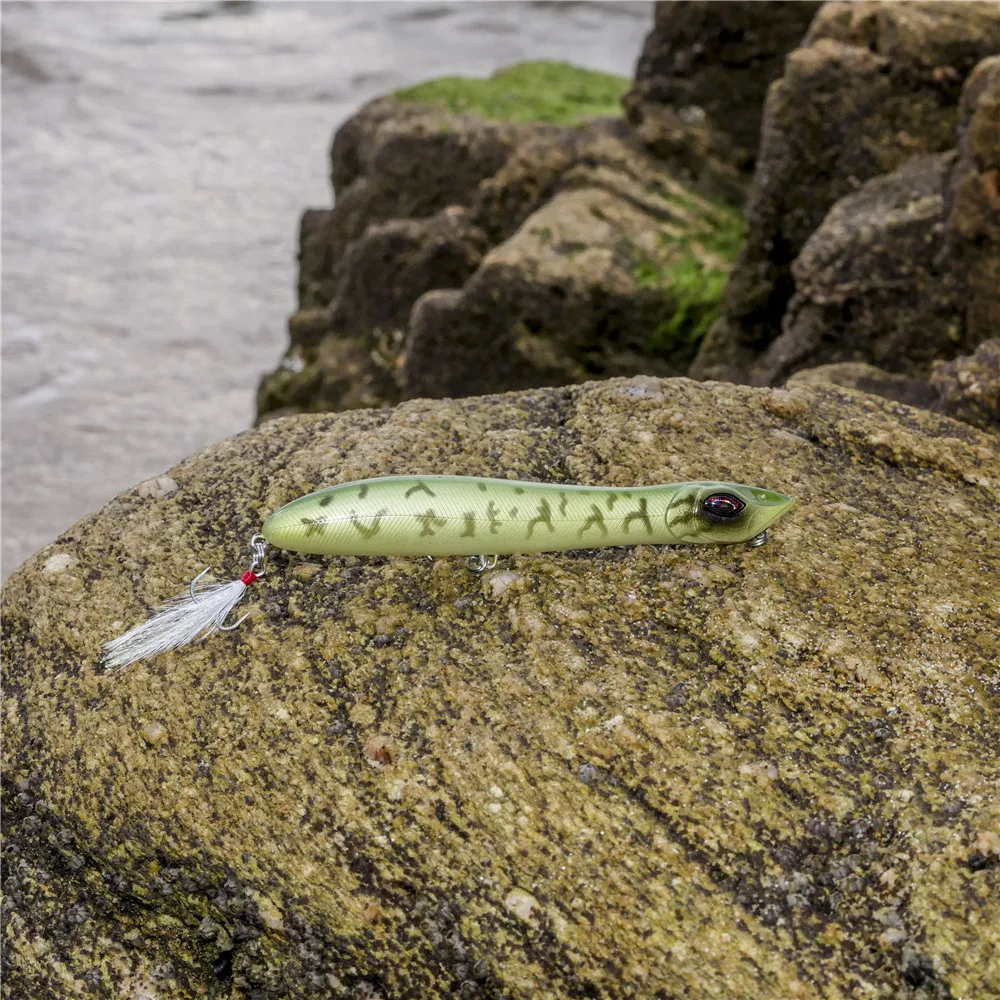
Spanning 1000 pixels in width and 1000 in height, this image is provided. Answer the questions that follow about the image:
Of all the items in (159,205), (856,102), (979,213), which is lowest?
(159,205)

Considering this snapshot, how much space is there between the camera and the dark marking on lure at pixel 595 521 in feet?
9.57

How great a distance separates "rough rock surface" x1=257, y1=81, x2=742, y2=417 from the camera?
643 cm

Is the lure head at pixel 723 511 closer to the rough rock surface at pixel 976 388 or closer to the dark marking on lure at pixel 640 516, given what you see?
the dark marking on lure at pixel 640 516

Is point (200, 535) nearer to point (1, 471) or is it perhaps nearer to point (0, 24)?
point (1, 471)

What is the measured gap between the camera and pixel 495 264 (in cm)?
634

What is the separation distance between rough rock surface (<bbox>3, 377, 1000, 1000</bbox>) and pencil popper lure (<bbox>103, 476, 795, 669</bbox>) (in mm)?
74

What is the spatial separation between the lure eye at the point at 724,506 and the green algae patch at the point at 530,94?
18.7ft

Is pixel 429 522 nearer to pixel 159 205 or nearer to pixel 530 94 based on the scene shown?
pixel 530 94

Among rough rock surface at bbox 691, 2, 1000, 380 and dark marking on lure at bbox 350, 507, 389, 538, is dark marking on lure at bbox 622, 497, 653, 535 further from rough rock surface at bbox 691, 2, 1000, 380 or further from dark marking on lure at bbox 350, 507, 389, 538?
rough rock surface at bbox 691, 2, 1000, 380

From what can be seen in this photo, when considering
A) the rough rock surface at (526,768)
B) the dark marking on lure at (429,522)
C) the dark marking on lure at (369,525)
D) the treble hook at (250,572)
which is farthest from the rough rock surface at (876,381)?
the treble hook at (250,572)

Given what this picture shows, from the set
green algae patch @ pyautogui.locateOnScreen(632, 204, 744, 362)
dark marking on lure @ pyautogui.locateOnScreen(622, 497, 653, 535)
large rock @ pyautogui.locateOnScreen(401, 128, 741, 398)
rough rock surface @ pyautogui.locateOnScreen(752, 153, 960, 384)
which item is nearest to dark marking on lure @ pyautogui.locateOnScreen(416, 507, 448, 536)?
dark marking on lure @ pyautogui.locateOnScreen(622, 497, 653, 535)

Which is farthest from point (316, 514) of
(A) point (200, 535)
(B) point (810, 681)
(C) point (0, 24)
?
(C) point (0, 24)

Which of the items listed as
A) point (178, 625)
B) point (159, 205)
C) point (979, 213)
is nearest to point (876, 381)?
point (979, 213)

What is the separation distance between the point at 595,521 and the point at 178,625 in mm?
1129
